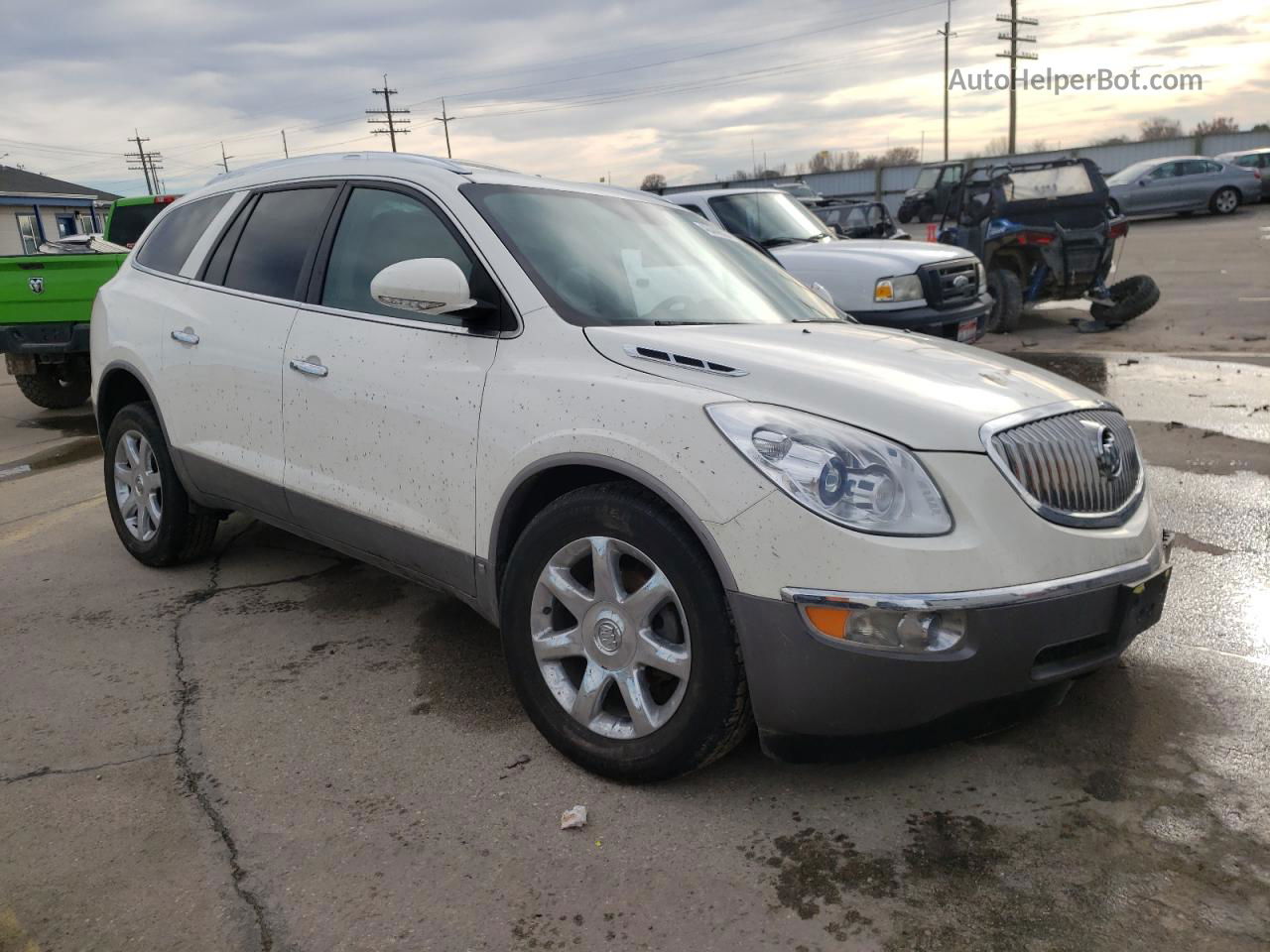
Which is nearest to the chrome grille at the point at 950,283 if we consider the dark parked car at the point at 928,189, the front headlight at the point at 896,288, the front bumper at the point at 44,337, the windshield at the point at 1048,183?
the front headlight at the point at 896,288

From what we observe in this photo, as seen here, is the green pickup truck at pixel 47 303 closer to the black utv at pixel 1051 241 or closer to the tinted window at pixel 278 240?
the tinted window at pixel 278 240

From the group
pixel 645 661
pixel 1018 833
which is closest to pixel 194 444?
pixel 645 661

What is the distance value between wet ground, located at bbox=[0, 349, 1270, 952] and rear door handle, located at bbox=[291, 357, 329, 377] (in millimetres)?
1061

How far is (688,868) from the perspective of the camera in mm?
2613

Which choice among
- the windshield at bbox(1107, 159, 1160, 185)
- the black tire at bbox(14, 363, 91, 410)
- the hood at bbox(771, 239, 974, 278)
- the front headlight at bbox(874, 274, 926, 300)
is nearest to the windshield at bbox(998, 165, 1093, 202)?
the hood at bbox(771, 239, 974, 278)

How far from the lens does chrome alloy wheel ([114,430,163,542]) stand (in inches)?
195

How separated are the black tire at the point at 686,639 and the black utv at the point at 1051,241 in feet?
32.5

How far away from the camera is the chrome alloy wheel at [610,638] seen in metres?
2.82

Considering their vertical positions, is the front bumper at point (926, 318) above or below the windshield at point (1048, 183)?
below

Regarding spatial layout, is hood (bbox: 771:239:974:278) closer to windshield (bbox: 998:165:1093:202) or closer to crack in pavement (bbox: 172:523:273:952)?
windshield (bbox: 998:165:1093:202)

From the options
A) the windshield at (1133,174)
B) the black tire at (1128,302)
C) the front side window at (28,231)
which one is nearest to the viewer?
the black tire at (1128,302)

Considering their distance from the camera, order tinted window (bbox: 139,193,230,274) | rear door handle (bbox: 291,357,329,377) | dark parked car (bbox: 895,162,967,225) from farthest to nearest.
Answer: dark parked car (bbox: 895,162,967,225), tinted window (bbox: 139,193,230,274), rear door handle (bbox: 291,357,329,377)

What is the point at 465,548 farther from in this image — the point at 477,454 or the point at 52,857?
the point at 52,857

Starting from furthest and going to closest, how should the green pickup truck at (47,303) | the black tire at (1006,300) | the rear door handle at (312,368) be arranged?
the black tire at (1006,300)
the green pickup truck at (47,303)
the rear door handle at (312,368)
